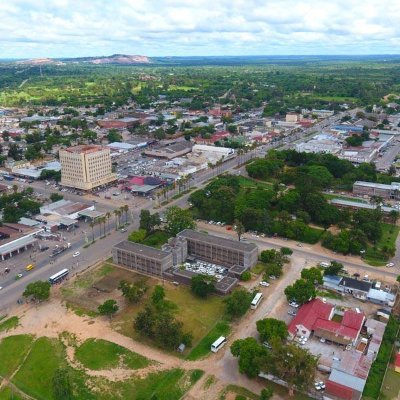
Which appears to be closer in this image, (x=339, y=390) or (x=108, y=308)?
(x=339, y=390)

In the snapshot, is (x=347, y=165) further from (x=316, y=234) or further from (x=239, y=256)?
(x=239, y=256)

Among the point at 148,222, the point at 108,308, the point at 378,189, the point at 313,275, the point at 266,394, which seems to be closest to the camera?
the point at 266,394

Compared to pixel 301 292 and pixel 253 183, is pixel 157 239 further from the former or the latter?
pixel 253 183

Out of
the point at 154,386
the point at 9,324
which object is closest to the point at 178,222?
the point at 9,324

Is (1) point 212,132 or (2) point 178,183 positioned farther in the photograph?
(1) point 212,132

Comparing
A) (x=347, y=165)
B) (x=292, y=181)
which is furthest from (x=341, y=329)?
(x=347, y=165)

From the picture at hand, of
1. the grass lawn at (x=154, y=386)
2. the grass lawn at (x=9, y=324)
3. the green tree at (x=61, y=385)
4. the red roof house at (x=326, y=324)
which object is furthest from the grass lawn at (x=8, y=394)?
the red roof house at (x=326, y=324)
